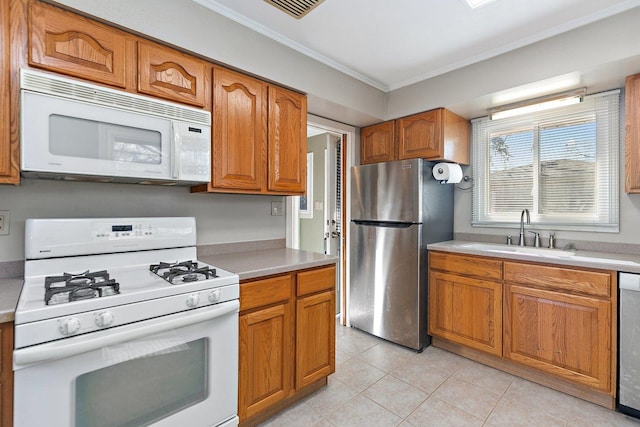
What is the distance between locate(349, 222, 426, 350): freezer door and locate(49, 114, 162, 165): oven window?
1.98 m

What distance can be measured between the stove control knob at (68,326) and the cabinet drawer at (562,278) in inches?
100

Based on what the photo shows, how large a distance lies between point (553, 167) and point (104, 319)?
3245mm

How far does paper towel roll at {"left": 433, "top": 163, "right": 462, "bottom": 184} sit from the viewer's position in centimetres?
264

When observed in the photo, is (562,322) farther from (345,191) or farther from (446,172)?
(345,191)

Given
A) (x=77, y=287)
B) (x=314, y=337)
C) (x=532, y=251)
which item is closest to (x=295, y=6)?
(x=77, y=287)

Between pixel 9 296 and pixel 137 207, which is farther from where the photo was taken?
pixel 137 207

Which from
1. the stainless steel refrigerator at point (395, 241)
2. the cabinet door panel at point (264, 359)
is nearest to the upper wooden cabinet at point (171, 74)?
the cabinet door panel at point (264, 359)

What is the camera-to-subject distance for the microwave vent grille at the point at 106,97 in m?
1.32

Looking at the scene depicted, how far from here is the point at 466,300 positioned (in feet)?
8.17

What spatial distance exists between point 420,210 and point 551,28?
1.51m

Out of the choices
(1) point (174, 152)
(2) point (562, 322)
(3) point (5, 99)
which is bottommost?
(2) point (562, 322)

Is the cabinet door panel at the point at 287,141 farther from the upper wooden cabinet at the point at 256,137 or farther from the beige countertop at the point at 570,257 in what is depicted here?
the beige countertop at the point at 570,257

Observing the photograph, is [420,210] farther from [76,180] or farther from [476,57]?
[76,180]

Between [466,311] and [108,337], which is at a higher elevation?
[108,337]
